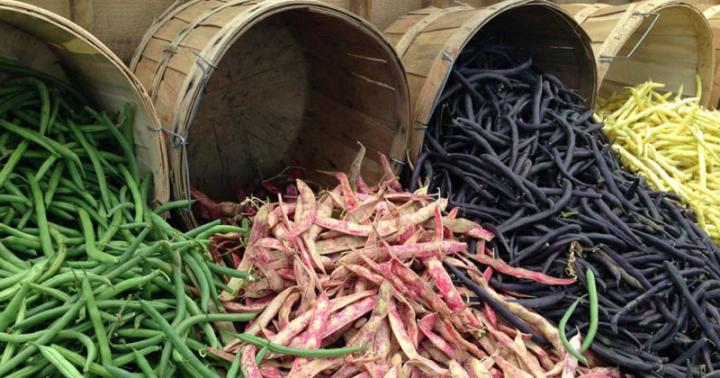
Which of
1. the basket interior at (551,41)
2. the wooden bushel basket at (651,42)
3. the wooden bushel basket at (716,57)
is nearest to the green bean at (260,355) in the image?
the basket interior at (551,41)

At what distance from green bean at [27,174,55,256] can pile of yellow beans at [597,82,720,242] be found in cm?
258

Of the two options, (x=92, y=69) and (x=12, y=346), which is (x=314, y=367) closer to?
(x=12, y=346)

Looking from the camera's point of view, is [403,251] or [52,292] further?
[403,251]

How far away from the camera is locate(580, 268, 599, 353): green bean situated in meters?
1.86

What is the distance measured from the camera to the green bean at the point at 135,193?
1.97 metres

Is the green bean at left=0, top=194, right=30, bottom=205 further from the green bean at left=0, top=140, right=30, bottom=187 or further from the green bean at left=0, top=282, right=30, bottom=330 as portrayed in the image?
the green bean at left=0, top=282, right=30, bottom=330

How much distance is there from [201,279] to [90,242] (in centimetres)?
38

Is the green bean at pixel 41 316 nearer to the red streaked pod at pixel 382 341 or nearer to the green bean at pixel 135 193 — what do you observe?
the green bean at pixel 135 193

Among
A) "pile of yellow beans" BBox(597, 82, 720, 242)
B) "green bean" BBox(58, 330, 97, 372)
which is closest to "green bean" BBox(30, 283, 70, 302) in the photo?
"green bean" BBox(58, 330, 97, 372)

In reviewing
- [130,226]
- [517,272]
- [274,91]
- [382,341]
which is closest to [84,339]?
[130,226]

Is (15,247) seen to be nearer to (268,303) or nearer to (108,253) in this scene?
(108,253)

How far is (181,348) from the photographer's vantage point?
4.97 ft

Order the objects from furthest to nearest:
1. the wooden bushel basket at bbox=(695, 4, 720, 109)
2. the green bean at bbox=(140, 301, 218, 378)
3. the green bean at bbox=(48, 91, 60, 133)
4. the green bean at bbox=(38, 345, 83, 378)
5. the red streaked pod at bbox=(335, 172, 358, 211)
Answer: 1. the wooden bushel basket at bbox=(695, 4, 720, 109)
2. the red streaked pod at bbox=(335, 172, 358, 211)
3. the green bean at bbox=(48, 91, 60, 133)
4. the green bean at bbox=(140, 301, 218, 378)
5. the green bean at bbox=(38, 345, 83, 378)

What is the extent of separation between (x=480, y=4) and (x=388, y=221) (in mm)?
2401
